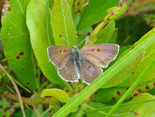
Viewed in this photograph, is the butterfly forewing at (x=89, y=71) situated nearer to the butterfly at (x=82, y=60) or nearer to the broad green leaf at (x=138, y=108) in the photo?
the butterfly at (x=82, y=60)

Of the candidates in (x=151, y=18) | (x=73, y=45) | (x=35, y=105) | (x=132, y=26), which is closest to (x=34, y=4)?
(x=73, y=45)

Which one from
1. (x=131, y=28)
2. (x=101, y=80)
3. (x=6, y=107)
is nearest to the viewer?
(x=101, y=80)

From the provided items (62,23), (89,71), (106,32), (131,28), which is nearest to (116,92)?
(89,71)

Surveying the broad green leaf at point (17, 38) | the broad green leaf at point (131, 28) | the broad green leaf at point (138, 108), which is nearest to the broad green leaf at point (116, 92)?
the broad green leaf at point (138, 108)

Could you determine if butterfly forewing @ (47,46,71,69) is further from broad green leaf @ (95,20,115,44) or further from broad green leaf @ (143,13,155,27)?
broad green leaf @ (143,13,155,27)

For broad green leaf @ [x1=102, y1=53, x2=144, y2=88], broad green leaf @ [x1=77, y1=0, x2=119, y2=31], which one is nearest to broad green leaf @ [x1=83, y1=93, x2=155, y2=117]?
broad green leaf @ [x1=102, y1=53, x2=144, y2=88]

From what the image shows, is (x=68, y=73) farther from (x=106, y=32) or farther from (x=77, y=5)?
(x=77, y=5)

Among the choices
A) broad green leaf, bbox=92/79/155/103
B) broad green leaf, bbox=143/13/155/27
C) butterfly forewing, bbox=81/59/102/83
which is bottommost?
broad green leaf, bbox=92/79/155/103
